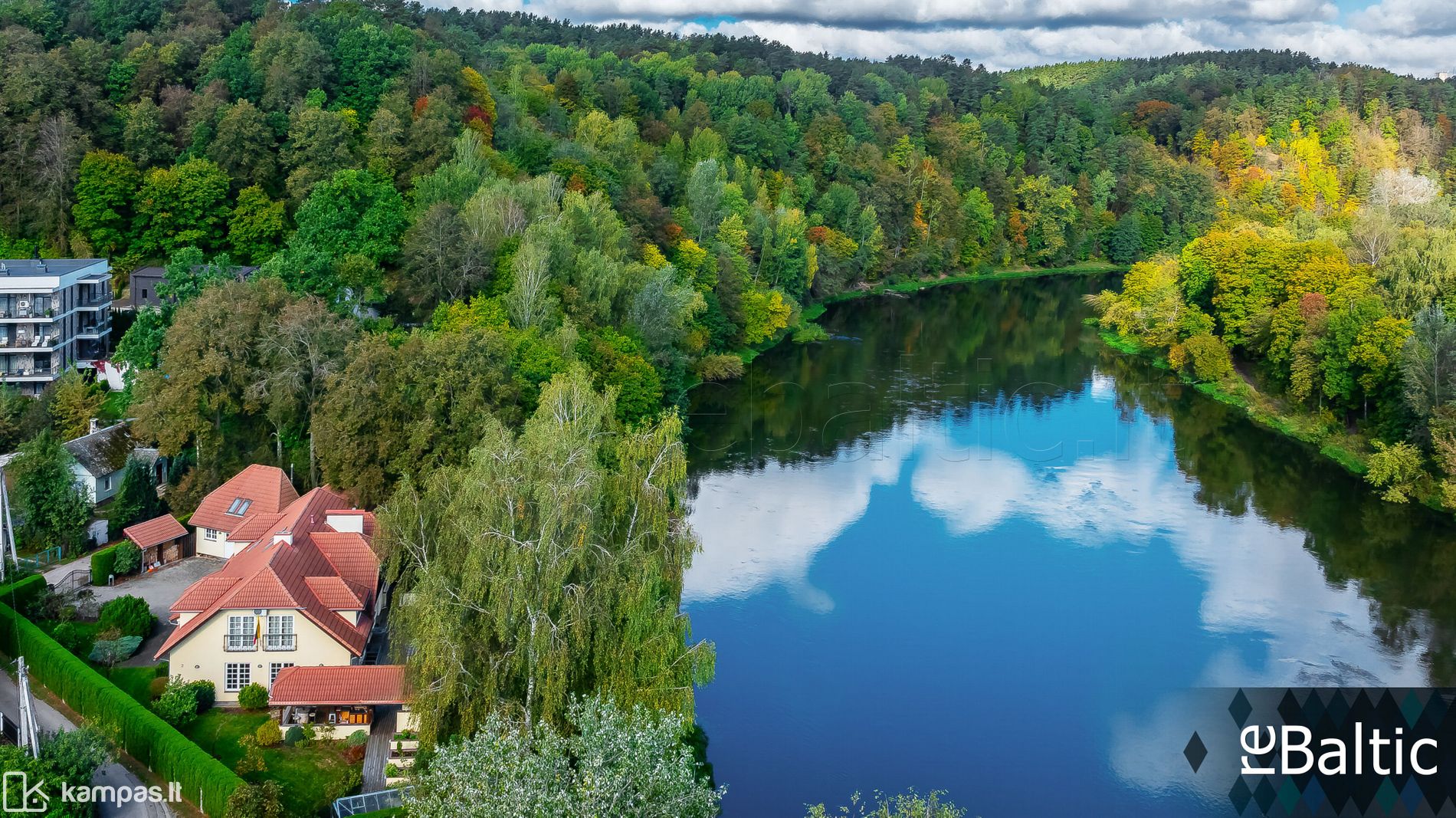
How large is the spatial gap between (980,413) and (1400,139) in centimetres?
8301

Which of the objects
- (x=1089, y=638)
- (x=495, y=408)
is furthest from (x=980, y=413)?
(x=495, y=408)

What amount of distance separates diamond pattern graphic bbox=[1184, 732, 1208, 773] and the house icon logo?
21.8m

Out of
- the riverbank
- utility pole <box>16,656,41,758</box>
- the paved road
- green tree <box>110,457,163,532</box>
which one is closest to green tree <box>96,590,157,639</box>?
the paved road

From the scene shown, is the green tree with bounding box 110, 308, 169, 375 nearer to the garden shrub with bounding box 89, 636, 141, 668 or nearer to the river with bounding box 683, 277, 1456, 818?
the garden shrub with bounding box 89, 636, 141, 668

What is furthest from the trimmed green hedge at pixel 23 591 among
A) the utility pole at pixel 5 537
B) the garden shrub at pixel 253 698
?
the garden shrub at pixel 253 698

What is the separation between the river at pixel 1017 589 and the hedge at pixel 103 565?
48.7 ft

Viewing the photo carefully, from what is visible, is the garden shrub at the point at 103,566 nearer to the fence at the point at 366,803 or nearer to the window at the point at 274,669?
the window at the point at 274,669

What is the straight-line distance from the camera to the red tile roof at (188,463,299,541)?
33.2 metres

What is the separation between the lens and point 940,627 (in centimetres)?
3180

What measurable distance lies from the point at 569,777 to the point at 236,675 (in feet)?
36.9

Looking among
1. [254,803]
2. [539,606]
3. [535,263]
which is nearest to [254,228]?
[535,263]

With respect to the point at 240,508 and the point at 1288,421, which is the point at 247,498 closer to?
the point at 240,508

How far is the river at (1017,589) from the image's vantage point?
85.0 ft

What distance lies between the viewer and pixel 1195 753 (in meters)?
26.1
